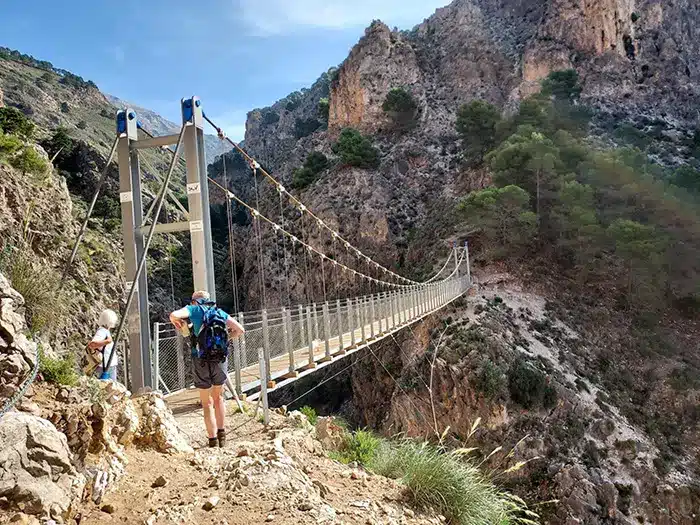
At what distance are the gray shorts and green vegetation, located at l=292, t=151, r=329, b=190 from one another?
29100 millimetres

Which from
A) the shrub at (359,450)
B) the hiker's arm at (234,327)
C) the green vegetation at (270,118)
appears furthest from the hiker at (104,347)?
the green vegetation at (270,118)

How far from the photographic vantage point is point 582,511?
1125 centimetres

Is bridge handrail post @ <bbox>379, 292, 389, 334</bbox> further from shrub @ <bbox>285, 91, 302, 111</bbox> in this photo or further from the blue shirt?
shrub @ <bbox>285, 91, 302, 111</bbox>

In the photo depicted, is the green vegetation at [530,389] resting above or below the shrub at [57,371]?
below

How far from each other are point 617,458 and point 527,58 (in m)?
29.3

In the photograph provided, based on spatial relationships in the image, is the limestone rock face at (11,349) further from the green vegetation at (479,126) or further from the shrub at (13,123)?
the green vegetation at (479,126)

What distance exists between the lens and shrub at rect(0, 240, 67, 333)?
229 cm

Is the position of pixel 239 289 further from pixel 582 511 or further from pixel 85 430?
pixel 85 430

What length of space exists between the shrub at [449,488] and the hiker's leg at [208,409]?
1.04 meters

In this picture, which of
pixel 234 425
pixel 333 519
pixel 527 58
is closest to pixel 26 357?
pixel 333 519

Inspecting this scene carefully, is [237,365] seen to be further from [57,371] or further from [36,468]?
[36,468]

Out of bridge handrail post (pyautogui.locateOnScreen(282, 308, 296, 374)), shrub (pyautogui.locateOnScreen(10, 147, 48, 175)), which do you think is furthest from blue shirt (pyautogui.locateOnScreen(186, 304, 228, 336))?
shrub (pyautogui.locateOnScreen(10, 147, 48, 175))

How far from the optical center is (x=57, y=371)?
2035 mm

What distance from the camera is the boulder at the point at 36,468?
1451 millimetres
